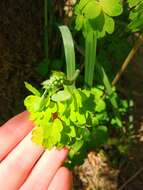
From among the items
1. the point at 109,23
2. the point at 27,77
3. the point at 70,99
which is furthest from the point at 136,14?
the point at 27,77

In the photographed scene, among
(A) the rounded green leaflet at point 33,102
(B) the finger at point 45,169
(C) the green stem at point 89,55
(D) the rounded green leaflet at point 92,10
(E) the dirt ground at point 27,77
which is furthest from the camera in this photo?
(E) the dirt ground at point 27,77

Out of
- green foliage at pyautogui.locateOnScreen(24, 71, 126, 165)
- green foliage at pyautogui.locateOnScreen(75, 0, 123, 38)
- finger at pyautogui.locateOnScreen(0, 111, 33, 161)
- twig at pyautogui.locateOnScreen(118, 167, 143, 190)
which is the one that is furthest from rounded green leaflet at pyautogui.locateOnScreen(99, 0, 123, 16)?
twig at pyautogui.locateOnScreen(118, 167, 143, 190)

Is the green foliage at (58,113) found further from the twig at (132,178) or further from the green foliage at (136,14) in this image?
the twig at (132,178)

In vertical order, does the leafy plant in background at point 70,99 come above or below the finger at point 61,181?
above

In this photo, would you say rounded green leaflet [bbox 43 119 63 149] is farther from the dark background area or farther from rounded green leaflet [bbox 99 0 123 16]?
the dark background area

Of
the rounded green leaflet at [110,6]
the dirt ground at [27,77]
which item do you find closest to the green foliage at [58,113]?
the rounded green leaflet at [110,6]

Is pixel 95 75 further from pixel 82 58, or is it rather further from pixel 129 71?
pixel 129 71

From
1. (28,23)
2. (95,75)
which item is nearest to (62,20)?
(28,23)
